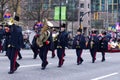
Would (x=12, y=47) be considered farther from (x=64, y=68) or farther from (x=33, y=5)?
(x=33, y=5)

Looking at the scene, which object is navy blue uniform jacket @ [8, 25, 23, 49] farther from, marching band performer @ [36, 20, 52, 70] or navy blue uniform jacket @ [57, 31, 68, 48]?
navy blue uniform jacket @ [57, 31, 68, 48]

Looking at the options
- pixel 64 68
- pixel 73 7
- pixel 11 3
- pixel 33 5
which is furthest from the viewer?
pixel 73 7

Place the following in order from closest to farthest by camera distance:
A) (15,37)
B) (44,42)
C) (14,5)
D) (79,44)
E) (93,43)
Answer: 1. (15,37)
2. (44,42)
3. (79,44)
4. (93,43)
5. (14,5)

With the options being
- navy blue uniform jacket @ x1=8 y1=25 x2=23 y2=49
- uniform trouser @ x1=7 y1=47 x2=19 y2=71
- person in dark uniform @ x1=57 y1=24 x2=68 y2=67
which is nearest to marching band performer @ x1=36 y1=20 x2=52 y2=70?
person in dark uniform @ x1=57 y1=24 x2=68 y2=67

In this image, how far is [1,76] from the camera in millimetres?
14930

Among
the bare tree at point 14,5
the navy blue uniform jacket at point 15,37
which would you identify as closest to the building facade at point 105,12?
the bare tree at point 14,5

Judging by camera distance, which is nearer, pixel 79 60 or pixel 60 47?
pixel 60 47

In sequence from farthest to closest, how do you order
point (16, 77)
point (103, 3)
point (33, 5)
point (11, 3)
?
point (103, 3)
point (33, 5)
point (11, 3)
point (16, 77)

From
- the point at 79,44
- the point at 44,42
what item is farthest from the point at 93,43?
the point at 44,42

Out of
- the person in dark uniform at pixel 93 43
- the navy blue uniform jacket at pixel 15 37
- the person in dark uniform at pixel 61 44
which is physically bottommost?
the person in dark uniform at pixel 93 43

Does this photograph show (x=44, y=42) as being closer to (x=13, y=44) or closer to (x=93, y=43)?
(x=13, y=44)

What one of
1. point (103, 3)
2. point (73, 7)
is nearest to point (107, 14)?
point (103, 3)

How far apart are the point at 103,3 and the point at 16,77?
115 meters

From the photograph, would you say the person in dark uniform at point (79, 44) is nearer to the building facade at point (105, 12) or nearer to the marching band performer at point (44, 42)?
the marching band performer at point (44, 42)
